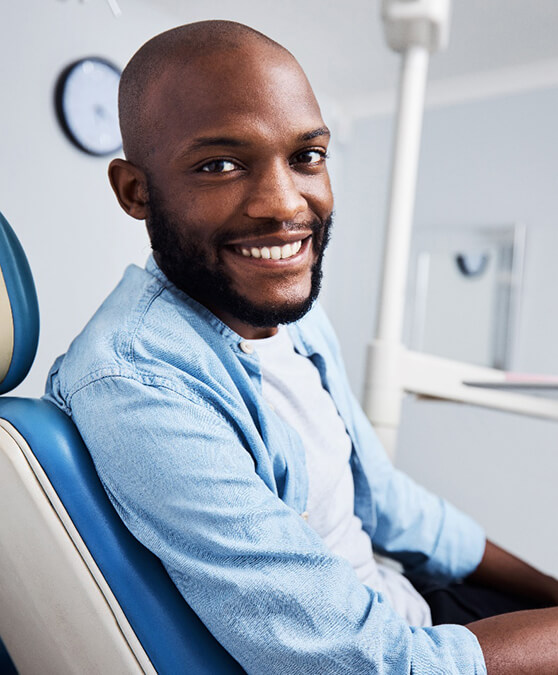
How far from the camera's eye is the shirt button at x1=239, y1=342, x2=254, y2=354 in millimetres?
822

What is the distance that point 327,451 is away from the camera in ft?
3.02

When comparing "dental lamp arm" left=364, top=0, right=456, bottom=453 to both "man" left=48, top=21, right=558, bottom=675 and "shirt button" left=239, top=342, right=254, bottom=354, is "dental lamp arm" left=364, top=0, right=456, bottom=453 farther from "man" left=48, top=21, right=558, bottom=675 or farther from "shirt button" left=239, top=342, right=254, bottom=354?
"shirt button" left=239, top=342, right=254, bottom=354

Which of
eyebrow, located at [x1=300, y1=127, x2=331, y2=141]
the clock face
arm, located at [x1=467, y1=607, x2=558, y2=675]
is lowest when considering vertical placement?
arm, located at [x1=467, y1=607, x2=558, y2=675]

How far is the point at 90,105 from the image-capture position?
2.22 meters

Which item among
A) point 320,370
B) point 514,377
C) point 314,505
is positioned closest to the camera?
point 314,505

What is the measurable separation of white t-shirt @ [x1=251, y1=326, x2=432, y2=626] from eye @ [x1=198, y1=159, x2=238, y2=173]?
260mm

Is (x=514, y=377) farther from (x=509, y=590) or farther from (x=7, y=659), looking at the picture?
(x=7, y=659)

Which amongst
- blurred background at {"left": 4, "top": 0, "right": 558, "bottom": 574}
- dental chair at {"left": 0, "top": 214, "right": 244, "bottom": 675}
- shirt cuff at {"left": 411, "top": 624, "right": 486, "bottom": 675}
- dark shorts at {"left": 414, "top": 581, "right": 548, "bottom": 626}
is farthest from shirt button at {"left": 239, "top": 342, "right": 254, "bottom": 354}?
blurred background at {"left": 4, "top": 0, "right": 558, "bottom": 574}

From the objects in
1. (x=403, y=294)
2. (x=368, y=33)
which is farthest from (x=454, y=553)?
(x=368, y=33)

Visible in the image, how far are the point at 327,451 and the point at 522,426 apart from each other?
213cm

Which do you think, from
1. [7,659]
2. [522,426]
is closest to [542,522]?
[522,426]

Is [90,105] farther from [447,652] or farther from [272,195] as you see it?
[447,652]

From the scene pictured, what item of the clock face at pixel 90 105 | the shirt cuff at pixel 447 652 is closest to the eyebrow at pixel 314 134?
the shirt cuff at pixel 447 652

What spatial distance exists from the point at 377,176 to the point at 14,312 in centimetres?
286
